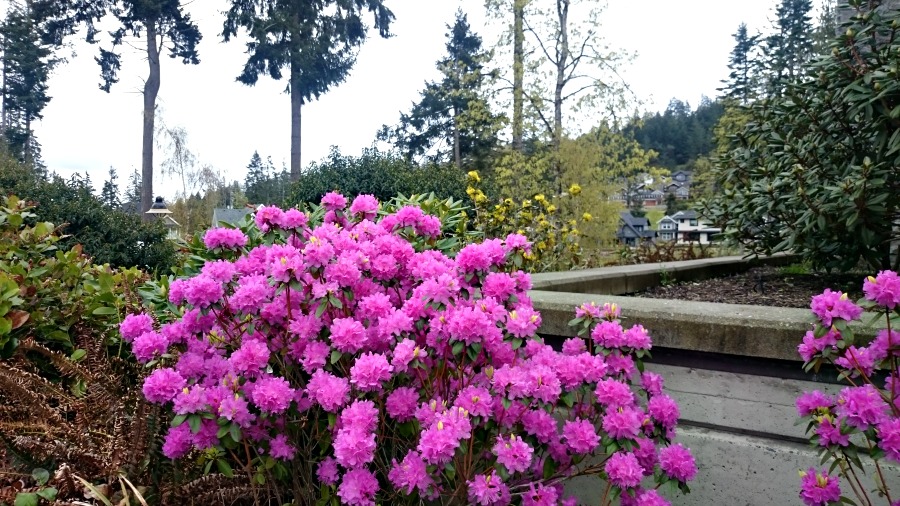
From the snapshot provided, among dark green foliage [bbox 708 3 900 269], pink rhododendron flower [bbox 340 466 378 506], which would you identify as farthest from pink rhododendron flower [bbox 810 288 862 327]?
pink rhododendron flower [bbox 340 466 378 506]

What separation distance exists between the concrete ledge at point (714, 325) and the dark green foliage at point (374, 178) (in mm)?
5325

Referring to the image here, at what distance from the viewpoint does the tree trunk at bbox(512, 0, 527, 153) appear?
14867 millimetres

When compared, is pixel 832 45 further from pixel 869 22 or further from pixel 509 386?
pixel 509 386

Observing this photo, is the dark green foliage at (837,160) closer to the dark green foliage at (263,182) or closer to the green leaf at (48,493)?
the green leaf at (48,493)

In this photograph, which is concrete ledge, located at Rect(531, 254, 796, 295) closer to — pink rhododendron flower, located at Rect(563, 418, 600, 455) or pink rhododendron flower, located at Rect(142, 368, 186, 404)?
pink rhododendron flower, located at Rect(563, 418, 600, 455)

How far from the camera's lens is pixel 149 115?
18.5 m

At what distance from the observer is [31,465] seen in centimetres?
161

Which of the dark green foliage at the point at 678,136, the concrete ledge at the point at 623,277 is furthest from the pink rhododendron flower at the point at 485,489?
the dark green foliage at the point at 678,136

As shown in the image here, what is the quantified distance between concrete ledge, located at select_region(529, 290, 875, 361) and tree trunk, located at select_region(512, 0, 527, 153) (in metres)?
13.8

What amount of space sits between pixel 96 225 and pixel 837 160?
8.75 meters

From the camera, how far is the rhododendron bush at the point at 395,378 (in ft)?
4.49

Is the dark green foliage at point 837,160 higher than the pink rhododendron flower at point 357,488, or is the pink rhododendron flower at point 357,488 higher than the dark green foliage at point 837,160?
the dark green foliage at point 837,160

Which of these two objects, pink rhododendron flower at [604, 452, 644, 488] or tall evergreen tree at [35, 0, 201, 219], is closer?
pink rhododendron flower at [604, 452, 644, 488]

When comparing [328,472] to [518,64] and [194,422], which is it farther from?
[518,64]
